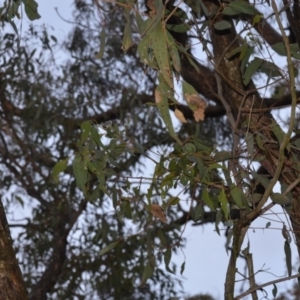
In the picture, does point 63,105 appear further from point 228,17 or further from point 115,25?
point 228,17

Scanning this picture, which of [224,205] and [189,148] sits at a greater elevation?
[189,148]

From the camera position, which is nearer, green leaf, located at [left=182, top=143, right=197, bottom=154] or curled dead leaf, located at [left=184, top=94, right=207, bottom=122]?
curled dead leaf, located at [left=184, top=94, right=207, bottom=122]

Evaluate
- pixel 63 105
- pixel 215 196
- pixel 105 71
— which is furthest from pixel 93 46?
pixel 215 196

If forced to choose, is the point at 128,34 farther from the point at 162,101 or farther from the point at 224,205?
the point at 224,205

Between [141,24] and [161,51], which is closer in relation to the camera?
[161,51]

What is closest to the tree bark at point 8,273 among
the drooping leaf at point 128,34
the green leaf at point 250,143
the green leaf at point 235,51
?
the drooping leaf at point 128,34

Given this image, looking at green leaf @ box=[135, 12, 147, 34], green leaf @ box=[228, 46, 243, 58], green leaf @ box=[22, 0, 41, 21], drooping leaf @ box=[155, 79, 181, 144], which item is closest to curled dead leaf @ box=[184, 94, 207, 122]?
drooping leaf @ box=[155, 79, 181, 144]

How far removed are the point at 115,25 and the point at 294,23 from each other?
2324mm

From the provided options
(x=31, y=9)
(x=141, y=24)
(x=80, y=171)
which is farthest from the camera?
(x=31, y=9)

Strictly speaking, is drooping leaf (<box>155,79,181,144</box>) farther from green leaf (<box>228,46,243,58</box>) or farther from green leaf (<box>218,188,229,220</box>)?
green leaf (<box>228,46,243,58</box>)

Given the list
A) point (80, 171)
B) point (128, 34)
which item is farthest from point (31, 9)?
point (128, 34)

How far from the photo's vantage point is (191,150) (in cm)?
178

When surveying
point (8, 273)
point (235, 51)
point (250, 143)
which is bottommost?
point (8, 273)

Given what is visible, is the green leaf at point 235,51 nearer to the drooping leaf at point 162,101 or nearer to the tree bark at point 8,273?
the drooping leaf at point 162,101
